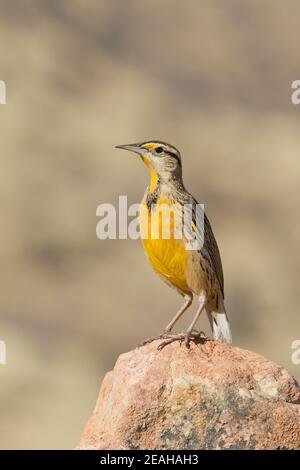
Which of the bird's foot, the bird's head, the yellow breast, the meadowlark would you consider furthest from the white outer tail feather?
the bird's foot

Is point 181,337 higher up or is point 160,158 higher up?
point 160,158

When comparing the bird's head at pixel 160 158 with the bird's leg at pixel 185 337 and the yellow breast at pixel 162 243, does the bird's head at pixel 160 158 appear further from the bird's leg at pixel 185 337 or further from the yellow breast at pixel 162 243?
the bird's leg at pixel 185 337

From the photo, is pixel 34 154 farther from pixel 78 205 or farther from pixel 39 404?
pixel 39 404

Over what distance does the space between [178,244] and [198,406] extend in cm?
194

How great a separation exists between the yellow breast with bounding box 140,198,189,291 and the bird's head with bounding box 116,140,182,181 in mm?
350

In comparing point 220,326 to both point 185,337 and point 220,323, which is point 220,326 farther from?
point 185,337

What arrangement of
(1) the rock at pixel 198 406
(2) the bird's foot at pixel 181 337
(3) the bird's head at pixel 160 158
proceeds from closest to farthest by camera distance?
(1) the rock at pixel 198 406
(2) the bird's foot at pixel 181 337
(3) the bird's head at pixel 160 158

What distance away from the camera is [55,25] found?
53.0 m

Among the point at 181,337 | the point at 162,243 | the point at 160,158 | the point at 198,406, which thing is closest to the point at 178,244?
the point at 162,243

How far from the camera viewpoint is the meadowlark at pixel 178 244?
10.5 m

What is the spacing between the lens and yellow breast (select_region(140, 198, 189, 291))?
1041cm

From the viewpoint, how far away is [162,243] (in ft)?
34.1

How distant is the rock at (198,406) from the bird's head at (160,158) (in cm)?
203

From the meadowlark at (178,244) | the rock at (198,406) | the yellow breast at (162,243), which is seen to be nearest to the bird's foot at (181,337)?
the rock at (198,406)
